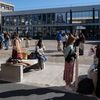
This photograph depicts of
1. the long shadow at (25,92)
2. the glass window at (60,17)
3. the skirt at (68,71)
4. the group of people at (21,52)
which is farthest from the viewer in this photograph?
the glass window at (60,17)

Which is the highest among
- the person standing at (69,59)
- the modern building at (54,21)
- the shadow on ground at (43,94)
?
the modern building at (54,21)

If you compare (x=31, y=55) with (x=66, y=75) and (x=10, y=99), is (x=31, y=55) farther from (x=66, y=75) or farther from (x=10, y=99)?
(x=10, y=99)

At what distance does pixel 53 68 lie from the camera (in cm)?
1365

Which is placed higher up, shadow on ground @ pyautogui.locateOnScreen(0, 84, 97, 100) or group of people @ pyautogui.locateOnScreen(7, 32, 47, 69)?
group of people @ pyautogui.locateOnScreen(7, 32, 47, 69)

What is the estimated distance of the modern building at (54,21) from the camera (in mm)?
60031

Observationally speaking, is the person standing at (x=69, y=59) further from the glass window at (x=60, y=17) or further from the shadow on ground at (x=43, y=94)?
the glass window at (x=60, y=17)

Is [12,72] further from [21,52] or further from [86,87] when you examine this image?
[86,87]

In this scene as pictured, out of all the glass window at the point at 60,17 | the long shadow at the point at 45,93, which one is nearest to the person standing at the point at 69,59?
the long shadow at the point at 45,93

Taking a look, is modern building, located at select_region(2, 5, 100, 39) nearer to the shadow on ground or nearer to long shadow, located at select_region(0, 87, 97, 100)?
the shadow on ground

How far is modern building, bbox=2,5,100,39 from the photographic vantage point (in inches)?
2363

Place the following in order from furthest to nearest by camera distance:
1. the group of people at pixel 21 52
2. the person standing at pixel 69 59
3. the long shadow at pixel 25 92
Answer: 1. the group of people at pixel 21 52
2. the person standing at pixel 69 59
3. the long shadow at pixel 25 92

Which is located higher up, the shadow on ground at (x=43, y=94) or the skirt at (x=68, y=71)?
the skirt at (x=68, y=71)

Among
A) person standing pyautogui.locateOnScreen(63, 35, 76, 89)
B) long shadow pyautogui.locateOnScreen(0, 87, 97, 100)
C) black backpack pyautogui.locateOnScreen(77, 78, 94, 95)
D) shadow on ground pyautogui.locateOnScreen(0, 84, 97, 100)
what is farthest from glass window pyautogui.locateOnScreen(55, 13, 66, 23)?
black backpack pyautogui.locateOnScreen(77, 78, 94, 95)

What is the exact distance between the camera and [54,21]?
2571 inches
